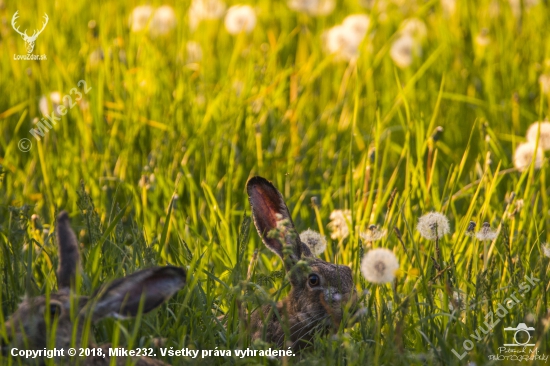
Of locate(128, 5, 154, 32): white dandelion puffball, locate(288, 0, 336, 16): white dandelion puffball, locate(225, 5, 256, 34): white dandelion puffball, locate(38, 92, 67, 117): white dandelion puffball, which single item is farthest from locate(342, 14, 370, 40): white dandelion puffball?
locate(38, 92, 67, 117): white dandelion puffball

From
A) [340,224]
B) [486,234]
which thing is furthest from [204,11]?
[486,234]

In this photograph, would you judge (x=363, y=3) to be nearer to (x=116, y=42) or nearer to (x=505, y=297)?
(x=116, y=42)

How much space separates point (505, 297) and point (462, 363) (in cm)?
61

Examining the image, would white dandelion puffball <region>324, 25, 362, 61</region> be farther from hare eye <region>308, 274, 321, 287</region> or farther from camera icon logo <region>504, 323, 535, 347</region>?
camera icon logo <region>504, 323, 535, 347</region>

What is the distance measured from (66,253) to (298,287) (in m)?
1.27

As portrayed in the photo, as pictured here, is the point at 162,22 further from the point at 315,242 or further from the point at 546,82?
the point at 315,242

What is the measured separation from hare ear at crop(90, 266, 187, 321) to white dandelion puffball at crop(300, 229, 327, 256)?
3.76 feet

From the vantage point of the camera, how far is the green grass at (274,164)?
3408 millimetres

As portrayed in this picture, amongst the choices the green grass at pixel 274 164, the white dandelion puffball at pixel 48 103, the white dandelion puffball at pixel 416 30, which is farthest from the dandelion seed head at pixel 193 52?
the white dandelion puffball at pixel 416 30

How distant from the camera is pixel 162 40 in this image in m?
6.79

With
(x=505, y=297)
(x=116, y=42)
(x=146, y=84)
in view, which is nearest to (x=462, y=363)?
(x=505, y=297)

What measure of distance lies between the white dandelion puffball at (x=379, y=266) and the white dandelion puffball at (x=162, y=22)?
395 centimetres

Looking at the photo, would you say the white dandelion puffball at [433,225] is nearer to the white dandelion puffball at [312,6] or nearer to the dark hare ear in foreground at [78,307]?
the dark hare ear in foreground at [78,307]

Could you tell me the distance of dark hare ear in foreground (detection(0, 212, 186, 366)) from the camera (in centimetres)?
285
